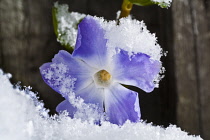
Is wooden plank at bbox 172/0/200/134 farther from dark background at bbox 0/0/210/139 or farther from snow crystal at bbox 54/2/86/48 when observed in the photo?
snow crystal at bbox 54/2/86/48

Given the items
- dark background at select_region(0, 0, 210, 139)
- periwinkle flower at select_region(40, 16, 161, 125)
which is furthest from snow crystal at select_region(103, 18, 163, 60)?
dark background at select_region(0, 0, 210, 139)

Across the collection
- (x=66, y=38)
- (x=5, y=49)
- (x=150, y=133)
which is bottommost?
(x=150, y=133)

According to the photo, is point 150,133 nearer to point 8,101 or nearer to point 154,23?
point 8,101

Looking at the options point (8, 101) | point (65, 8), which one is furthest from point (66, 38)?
point (8, 101)

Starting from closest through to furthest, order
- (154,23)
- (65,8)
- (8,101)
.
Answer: (8,101) → (65,8) → (154,23)

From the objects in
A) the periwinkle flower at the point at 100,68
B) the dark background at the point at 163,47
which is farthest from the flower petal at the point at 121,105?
the dark background at the point at 163,47

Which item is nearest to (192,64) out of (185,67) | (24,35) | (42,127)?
(185,67)
